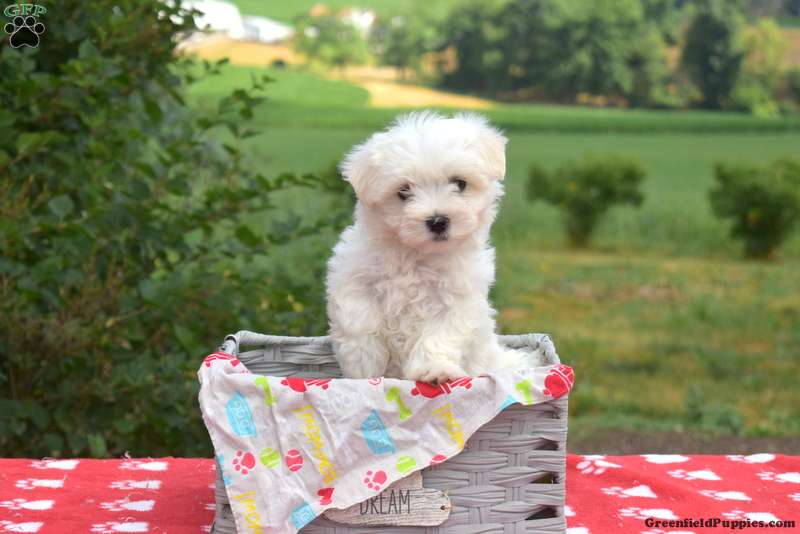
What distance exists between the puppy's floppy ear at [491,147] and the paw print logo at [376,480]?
92 centimetres

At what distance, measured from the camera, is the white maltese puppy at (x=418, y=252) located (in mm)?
2877

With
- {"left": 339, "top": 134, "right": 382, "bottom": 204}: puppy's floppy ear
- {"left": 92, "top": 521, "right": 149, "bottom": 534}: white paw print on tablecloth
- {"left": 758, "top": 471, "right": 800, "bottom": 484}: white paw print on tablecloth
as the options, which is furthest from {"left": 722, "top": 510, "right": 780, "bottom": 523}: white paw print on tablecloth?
{"left": 92, "top": 521, "right": 149, "bottom": 534}: white paw print on tablecloth

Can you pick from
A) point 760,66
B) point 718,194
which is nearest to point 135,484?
point 718,194

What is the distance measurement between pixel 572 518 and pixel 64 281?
2.27 metres

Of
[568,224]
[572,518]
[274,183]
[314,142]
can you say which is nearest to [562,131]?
[568,224]

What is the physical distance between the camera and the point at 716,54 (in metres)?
10.4

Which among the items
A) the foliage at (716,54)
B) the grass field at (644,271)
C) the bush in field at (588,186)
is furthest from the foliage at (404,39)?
the foliage at (716,54)

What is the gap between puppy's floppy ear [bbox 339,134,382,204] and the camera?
9.57ft

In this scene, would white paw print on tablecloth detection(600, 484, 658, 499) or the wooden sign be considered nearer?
the wooden sign

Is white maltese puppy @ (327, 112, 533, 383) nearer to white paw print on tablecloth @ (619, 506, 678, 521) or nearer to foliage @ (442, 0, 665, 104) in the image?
white paw print on tablecloth @ (619, 506, 678, 521)

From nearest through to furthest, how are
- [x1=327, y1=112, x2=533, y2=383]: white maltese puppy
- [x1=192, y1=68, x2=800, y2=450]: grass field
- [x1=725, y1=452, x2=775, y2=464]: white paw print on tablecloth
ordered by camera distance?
[x1=327, y1=112, x2=533, y2=383]: white maltese puppy → [x1=725, y1=452, x2=775, y2=464]: white paw print on tablecloth → [x1=192, y1=68, x2=800, y2=450]: grass field

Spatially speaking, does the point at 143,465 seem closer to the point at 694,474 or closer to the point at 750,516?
the point at 694,474

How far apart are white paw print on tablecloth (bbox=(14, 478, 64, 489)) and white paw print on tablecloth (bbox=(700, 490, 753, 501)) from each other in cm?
196

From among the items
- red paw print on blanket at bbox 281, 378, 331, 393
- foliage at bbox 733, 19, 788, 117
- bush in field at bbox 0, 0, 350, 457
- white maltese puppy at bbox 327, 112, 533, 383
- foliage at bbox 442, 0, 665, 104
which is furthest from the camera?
foliage at bbox 733, 19, 788, 117
